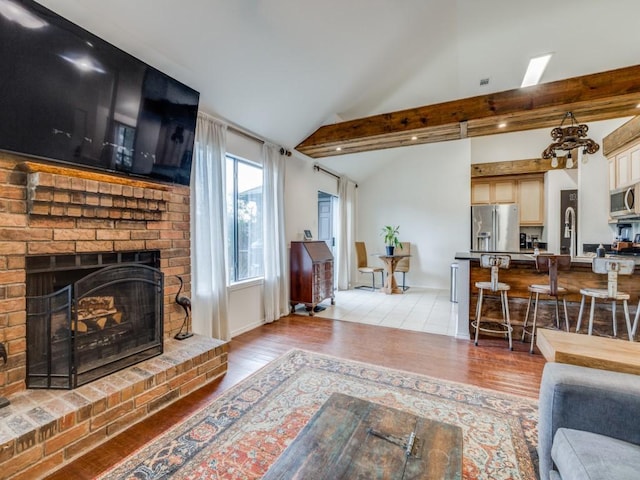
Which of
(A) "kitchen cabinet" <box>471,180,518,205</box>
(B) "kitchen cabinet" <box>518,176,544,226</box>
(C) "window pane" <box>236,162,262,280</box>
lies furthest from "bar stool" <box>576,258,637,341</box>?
(A) "kitchen cabinet" <box>471,180,518,205</box>

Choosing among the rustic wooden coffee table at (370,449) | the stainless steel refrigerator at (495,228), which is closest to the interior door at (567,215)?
the stainless steel refrigerator at (495,228)

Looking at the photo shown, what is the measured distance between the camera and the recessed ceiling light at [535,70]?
3.08 m

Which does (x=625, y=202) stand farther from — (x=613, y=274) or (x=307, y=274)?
(x=307, y=274)

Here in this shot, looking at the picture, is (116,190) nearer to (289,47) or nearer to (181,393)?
(181,393)

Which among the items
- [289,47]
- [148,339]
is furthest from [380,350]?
[289,47]

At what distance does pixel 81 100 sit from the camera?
187 centimetres

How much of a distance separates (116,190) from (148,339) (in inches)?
47.5

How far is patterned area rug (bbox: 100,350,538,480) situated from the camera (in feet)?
4.98

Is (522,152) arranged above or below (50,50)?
above

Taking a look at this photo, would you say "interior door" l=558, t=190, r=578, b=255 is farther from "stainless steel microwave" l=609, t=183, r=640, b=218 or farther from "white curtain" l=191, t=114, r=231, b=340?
"white curtain" l=191, t=114, r=231, b=340

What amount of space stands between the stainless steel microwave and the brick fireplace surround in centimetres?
565

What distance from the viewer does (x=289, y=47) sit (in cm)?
275

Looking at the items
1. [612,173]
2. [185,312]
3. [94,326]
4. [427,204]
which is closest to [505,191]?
[427,204]

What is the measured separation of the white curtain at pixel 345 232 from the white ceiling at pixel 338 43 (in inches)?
114
